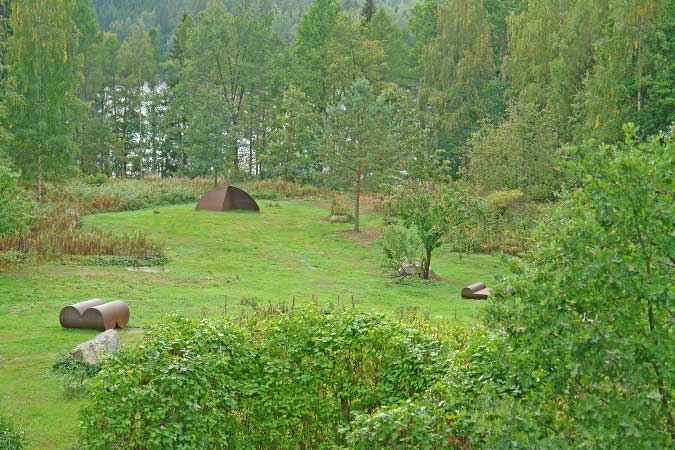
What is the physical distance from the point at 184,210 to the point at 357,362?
27464 millimetres

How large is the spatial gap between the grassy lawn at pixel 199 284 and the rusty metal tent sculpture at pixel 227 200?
2.83ft

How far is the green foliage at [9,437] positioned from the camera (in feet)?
25.1

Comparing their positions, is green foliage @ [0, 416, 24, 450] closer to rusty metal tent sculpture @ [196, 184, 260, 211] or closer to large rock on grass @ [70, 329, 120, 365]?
large rock on grass @ [70, 329, 120, 365]

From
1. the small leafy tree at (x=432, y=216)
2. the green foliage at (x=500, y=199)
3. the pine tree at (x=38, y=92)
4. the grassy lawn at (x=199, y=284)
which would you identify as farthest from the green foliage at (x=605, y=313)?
the pine tree at (x=38, y=92)

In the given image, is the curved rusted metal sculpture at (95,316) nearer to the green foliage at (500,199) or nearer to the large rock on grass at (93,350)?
the large rock on grass at (93,350)

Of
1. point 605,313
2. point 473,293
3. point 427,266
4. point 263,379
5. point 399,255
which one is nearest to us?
point 605,313

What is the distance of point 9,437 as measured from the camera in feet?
25.3

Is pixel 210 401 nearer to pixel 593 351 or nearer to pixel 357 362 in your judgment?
pixel 357 362

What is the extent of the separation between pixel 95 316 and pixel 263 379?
6.66m

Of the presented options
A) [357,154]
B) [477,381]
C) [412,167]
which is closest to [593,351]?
[477,381]

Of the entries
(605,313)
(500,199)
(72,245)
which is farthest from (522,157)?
(605,313)

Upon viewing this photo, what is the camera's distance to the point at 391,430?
6.39 metres

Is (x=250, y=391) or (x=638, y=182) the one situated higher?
(x=638, y=182)

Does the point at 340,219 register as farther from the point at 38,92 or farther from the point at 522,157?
the point at 38,92
